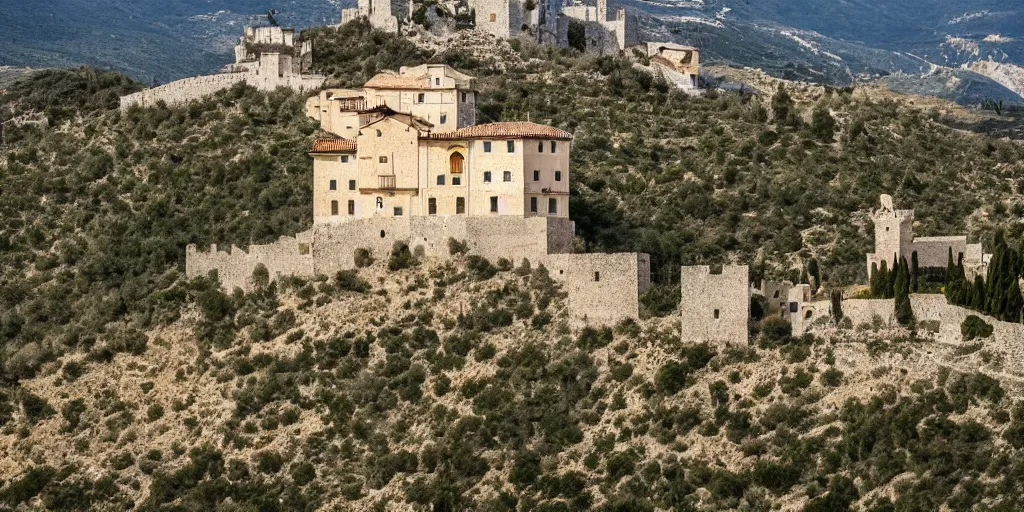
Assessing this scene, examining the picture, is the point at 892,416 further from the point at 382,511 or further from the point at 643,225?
the point at 643,225

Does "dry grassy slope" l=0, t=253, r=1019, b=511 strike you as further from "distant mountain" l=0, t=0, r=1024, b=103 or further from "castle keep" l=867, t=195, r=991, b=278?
"distant mountain" l=0, t=0, r=1024, b=103

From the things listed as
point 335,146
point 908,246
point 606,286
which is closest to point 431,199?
point 335,146

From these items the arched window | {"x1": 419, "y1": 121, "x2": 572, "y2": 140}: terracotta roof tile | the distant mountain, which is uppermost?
the distant mountain

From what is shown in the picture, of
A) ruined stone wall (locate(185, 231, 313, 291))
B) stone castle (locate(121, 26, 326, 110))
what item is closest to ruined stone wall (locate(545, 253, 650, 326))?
ruined stone wall (locate(185, 231, 313, 291))

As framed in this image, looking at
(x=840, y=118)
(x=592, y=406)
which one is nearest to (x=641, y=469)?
(x=592, y=406)

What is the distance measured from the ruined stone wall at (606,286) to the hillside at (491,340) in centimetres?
55

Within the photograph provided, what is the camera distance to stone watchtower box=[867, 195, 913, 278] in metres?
69.5

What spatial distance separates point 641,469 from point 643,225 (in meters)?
16.9

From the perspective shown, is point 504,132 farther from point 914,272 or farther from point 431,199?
point 914,272

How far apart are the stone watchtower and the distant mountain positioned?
3408cm

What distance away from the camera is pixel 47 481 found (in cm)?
6894

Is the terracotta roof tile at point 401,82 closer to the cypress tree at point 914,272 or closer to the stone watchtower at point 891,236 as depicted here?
the stone watchtower at point 891,236

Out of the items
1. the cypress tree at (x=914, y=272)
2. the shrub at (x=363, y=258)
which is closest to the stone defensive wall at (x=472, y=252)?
the shrub at (x=363, y=258)

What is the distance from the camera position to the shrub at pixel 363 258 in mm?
70688
